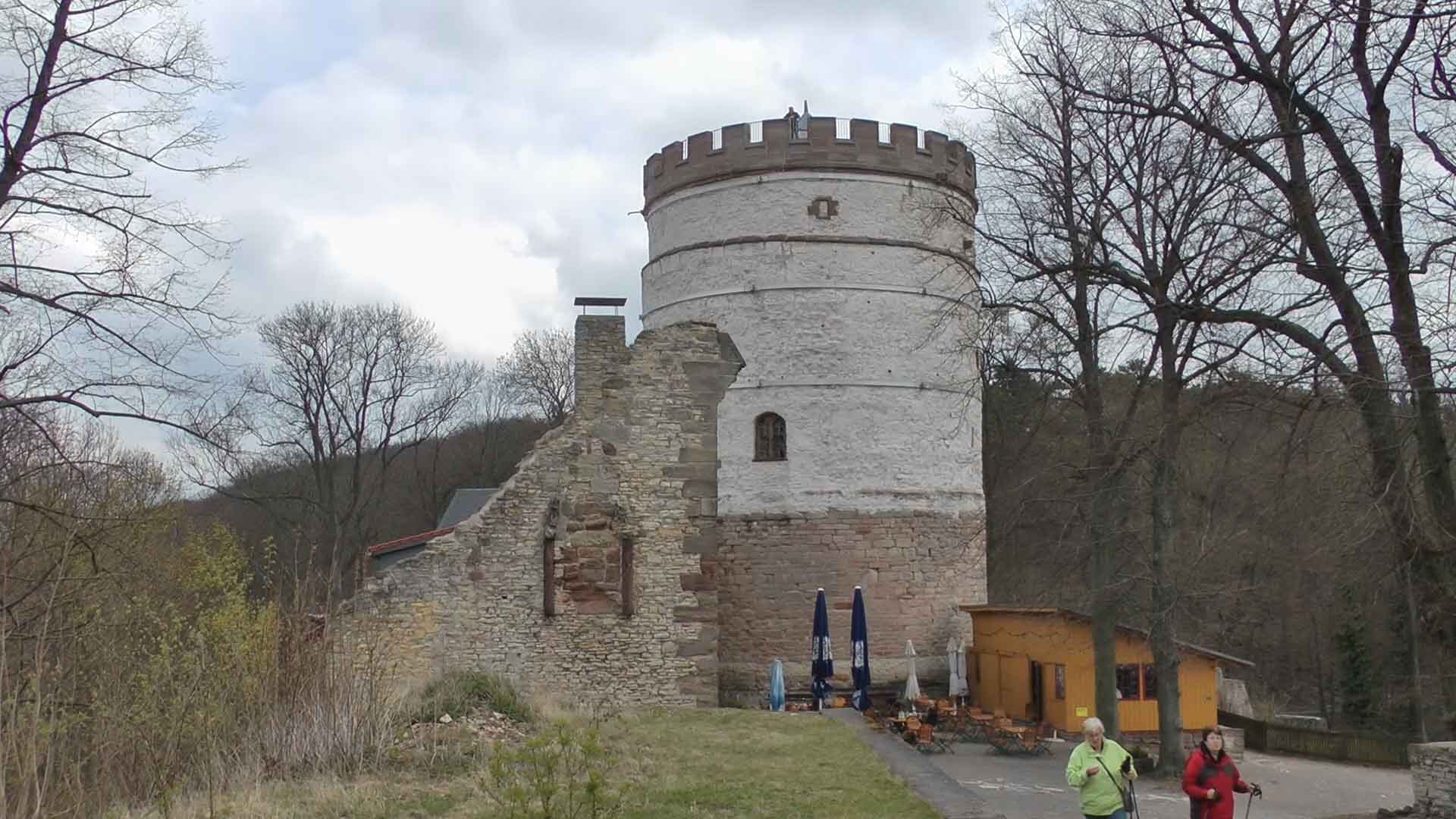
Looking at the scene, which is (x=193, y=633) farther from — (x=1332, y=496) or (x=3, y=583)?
(x=1332, y=496)

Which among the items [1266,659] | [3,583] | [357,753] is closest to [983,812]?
[357,753]

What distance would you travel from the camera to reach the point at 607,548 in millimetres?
15023

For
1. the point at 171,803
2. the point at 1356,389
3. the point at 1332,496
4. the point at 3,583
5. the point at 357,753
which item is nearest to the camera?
the point at 171,803

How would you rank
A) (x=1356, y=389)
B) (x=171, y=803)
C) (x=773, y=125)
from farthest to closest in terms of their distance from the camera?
(x=773, y=125) → (x=1356, y=389) → (x=171, y=803)

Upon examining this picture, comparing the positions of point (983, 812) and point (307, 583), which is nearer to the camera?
point (983, 812)

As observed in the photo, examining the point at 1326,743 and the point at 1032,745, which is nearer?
the point at 1032,745

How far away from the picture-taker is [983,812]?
27.4ft

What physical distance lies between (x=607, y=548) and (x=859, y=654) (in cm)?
666

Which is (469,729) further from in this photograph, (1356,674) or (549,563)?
(1356,674)

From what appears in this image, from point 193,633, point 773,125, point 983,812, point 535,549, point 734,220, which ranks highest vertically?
point 773,125

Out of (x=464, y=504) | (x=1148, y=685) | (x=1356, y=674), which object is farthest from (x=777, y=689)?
(x=1356, y=674)

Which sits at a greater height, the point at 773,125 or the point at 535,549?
the point at 773,125

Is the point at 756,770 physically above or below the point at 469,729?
below

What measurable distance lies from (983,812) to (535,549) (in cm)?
769
